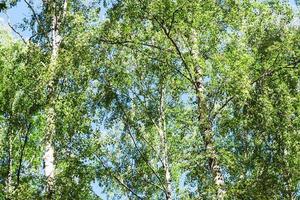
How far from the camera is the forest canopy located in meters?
17.2

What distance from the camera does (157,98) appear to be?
2147 centimetres

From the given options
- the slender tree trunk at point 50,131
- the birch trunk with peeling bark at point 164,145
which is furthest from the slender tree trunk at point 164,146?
the slender tree trunk at point 50,131

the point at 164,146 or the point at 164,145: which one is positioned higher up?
the point at 164,145

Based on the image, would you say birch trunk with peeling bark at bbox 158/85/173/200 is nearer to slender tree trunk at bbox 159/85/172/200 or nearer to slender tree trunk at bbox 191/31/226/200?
slender tree trunk at bbox 159/85/172/200

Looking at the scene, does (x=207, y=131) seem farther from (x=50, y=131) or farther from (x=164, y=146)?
(x=50, y=131)

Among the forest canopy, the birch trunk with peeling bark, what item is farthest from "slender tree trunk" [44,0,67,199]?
the birch trunk with peeling bark

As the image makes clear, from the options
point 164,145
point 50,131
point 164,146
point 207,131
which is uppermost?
point 164,145

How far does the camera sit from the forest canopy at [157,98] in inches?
679

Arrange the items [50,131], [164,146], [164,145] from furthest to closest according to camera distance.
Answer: [164,145]
[164,146]
[50,131]

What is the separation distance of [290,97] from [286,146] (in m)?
2.41

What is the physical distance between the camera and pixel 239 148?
82.3 feet

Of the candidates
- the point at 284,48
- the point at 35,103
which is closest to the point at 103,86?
the point at 35,103

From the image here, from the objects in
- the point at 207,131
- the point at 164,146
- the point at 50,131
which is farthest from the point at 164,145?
the point at 50,131

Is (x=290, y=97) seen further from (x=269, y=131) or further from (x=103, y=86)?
(x=103, y=86)
